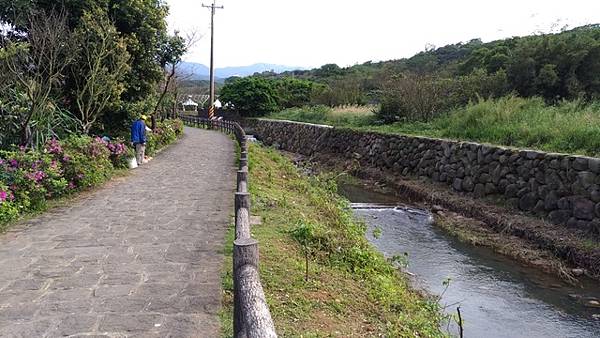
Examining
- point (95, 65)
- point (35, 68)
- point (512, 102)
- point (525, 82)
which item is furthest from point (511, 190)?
point (35, 68)

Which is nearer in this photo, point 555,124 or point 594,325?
point 594,325

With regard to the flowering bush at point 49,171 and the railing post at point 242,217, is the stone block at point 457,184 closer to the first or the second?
the flowering bush at point 49,171

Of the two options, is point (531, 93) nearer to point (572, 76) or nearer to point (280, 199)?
point (572, 76)

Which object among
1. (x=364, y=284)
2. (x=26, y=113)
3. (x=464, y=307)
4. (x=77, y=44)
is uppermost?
(x=77, y=44)

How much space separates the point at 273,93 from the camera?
45219 mm

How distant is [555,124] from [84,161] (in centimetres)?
1129

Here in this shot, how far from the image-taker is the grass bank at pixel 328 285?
449 centimetres

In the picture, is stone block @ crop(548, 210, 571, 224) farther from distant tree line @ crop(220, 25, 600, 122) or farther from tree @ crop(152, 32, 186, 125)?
tree @ crop(152, 32, 186, 125)

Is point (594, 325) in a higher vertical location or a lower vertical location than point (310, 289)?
lower

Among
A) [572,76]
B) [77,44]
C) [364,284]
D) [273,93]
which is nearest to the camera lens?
[364,284]

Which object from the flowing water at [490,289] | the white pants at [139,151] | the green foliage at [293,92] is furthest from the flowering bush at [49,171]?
the green foliage at [293,92]

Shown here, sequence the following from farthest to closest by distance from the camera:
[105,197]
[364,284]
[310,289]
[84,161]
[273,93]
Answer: [273,93]
[84,161]
[105,197]
[364,284]
[310,289]

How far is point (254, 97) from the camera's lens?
1750 inches

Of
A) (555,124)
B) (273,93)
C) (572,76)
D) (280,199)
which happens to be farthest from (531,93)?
(273,93)
